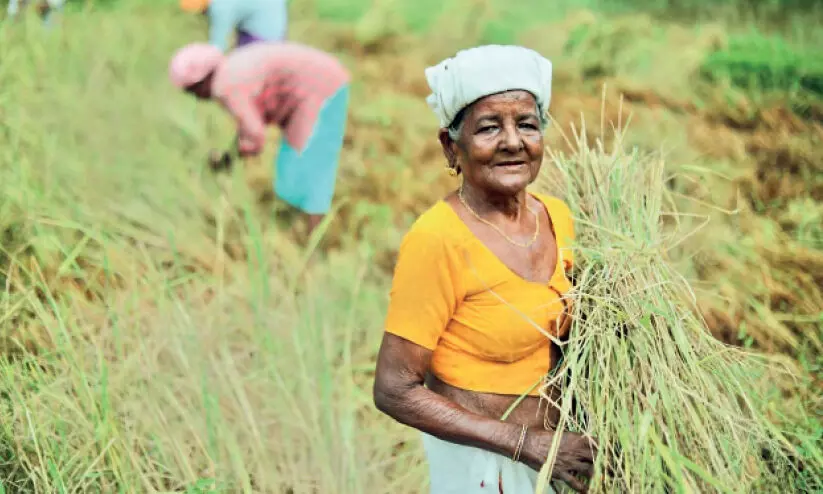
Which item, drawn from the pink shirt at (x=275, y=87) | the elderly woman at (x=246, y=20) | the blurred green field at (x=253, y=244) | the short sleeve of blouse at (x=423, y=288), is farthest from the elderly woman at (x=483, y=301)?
the elderly woman at (x=246, y=20)

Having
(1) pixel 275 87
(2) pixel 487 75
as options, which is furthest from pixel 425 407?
(1) pixel 275 87

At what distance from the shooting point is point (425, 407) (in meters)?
1.58

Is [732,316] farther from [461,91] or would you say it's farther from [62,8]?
[62,8]

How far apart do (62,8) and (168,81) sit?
97cm

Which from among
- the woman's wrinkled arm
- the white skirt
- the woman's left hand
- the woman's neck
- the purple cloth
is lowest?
the white skirt

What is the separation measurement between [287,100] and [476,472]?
2.76 meters

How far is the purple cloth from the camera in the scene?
4.63 m

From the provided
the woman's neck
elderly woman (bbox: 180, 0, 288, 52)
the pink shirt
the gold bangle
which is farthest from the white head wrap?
elderly woman (bbox: 180, 0, 288, 52)

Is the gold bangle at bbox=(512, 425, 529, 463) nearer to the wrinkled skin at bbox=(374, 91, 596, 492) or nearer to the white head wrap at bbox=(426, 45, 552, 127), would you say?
the wrinkled skin at bbox=(374, 91, 596, 492)

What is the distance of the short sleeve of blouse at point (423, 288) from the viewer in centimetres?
152

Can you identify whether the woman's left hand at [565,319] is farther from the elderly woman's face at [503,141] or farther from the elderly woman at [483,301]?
the elderly woman's face at [503,141]

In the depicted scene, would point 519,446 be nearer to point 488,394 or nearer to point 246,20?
point 488,394

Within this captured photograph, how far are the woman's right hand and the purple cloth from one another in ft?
11.5

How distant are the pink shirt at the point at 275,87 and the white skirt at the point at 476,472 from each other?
2536 millimetres
